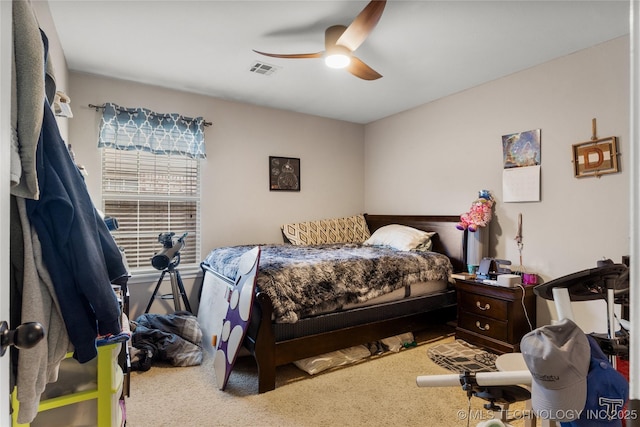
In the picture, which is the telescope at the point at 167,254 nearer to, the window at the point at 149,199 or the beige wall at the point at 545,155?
the window at the point at 149,199

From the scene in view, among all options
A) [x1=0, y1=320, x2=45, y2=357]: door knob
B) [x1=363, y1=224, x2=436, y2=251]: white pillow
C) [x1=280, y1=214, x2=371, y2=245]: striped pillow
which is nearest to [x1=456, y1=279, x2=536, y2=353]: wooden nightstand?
[x1=363, y1=224, x2=436, y2=251]: white pillow

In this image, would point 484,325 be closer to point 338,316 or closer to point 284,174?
point 338,316

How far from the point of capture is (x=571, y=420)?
831 mm

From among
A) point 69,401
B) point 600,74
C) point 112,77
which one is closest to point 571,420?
point 69,401

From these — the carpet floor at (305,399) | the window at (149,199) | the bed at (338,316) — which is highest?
the window at (149,199)

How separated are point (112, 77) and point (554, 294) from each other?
386 centimetres

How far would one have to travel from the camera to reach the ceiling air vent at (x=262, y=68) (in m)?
2.97

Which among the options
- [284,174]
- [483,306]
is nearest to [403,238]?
[483,306]

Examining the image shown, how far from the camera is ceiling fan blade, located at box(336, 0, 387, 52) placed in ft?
5.93

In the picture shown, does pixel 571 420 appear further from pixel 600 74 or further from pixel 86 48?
pixel 86 48

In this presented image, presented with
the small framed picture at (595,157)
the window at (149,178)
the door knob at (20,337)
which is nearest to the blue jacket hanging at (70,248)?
the door knob at (20,337)

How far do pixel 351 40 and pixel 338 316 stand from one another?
1980mm

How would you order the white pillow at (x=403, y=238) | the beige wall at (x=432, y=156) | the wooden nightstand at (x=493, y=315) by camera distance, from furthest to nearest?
the white pillow at (x=403, y=238)
the wooden nightstand at (x=493, y=315)
the beige wall at (x=432, y=156)

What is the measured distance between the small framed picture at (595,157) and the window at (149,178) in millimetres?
3520
